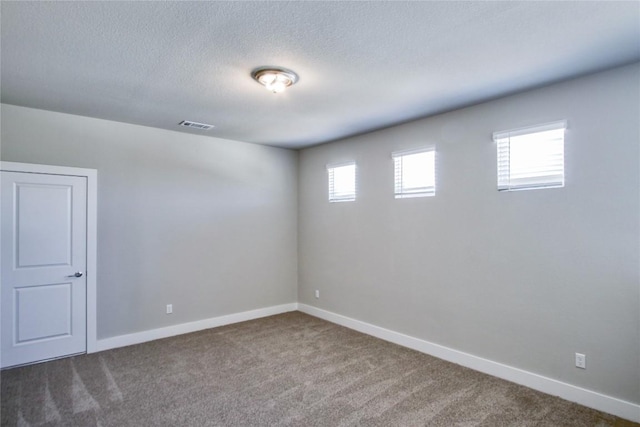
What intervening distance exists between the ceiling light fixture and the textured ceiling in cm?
8

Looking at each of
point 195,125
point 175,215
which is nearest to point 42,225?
point 175,215

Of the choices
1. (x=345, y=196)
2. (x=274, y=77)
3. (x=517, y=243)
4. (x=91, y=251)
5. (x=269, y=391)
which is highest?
(x=274, y=77)

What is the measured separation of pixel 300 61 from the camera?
2.52m

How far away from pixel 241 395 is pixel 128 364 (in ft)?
4.73

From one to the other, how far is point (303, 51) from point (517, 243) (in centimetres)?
250

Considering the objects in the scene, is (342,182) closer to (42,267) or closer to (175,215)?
(175,215)

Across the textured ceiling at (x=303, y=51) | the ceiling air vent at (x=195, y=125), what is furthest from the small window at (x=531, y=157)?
the ceiling air vent at (x=195, y=125)

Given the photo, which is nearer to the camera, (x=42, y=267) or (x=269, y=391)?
(x=269, y=391)

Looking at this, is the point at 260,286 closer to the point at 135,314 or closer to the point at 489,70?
the point at 135,314

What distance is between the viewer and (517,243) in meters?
3.15

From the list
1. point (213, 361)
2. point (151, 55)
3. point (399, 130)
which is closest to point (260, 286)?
point (213, 361)

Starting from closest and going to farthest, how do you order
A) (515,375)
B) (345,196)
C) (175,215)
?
(515,375), (175,215), (345,196)

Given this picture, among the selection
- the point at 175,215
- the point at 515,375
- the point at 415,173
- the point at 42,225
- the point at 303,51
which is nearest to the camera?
the point at 303,51

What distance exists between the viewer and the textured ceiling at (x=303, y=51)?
193 cm
